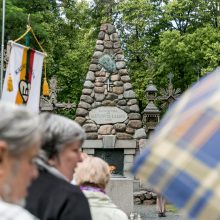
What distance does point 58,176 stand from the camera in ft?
10.5

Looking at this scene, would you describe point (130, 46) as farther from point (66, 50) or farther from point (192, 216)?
point (192, 216)

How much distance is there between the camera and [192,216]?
161cm

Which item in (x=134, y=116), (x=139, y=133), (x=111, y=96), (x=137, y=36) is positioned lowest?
(x=139, y=133)

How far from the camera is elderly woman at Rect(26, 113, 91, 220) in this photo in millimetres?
3084

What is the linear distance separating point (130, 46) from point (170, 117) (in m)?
33.8

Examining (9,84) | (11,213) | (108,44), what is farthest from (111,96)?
(11,213)

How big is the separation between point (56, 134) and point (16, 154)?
1274 mm

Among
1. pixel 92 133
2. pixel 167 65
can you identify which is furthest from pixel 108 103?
pixel 167 65

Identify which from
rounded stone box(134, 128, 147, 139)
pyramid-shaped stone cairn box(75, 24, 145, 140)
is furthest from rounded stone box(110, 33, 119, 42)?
rounded stone box(134, 128, 147, 139)

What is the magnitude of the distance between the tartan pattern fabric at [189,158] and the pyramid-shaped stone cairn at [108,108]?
21.3 m

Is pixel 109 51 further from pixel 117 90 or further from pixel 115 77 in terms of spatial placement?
pixel 117 90

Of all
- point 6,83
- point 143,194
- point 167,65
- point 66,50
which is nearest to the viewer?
point 6,83

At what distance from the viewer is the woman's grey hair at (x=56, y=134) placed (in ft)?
10.6

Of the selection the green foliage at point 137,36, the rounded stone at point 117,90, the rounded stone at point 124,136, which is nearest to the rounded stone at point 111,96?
the rounded stone at point 117,90
